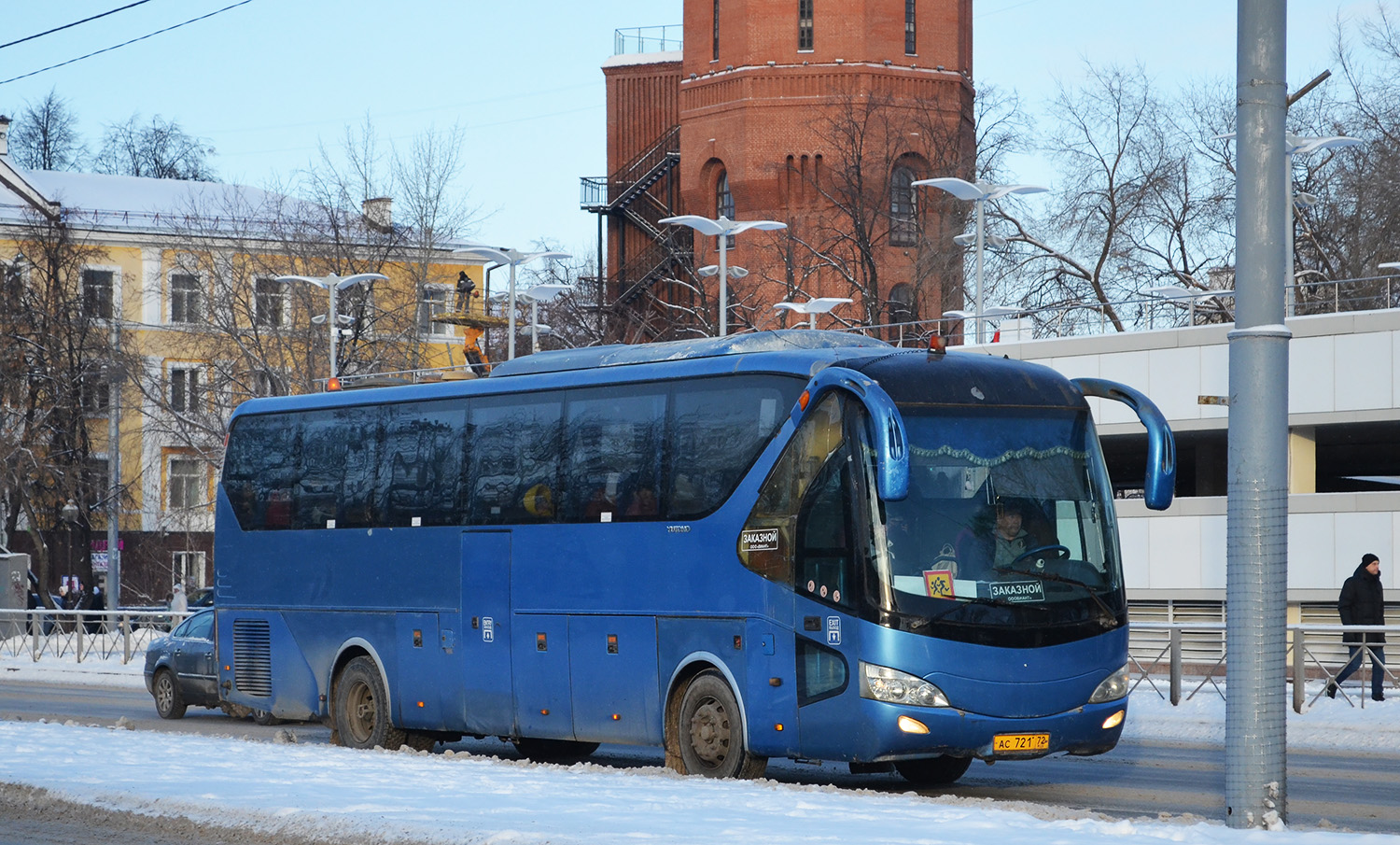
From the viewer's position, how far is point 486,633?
1655cm

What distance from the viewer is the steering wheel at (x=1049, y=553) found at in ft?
43.7

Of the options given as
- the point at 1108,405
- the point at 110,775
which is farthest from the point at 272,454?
the point at 1108,405

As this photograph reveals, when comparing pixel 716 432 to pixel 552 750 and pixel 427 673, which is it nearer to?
pixel 427 673

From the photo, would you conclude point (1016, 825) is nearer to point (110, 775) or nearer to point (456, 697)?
point (110, 775)

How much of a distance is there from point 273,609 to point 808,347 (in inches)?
276

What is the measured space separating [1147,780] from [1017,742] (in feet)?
8.12

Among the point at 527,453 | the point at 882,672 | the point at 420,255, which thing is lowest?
the point at 882,672

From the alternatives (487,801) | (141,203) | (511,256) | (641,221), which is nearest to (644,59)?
(641,221)

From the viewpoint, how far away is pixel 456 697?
1684 cm

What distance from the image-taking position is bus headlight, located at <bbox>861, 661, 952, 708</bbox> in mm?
12906

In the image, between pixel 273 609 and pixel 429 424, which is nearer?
pixel 429 424

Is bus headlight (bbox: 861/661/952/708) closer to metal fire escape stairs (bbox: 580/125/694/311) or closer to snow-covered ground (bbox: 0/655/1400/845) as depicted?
snow-covered ground (bbox: 0/655/1400/845)

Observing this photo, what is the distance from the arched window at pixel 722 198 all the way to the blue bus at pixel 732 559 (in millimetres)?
48408

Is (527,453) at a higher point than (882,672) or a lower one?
higher
